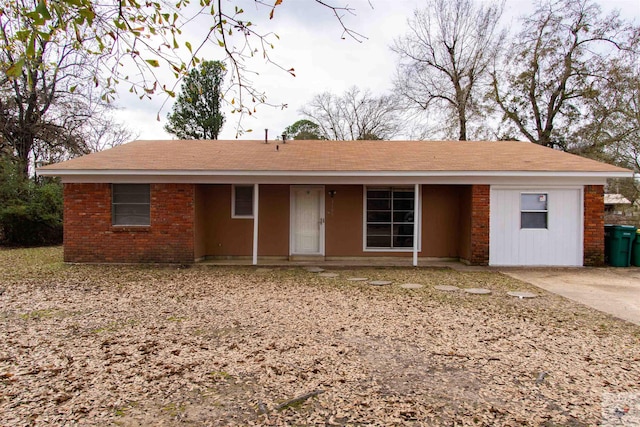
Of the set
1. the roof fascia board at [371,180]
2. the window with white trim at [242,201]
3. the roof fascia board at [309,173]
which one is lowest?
the window with white trim at [242,201]

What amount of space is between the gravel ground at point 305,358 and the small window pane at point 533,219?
342 cm

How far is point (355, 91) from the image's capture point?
101ft

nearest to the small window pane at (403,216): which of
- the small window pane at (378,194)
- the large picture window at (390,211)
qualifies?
the large picture window at (390,211)

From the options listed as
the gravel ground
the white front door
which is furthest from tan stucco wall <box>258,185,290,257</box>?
the gravel ground

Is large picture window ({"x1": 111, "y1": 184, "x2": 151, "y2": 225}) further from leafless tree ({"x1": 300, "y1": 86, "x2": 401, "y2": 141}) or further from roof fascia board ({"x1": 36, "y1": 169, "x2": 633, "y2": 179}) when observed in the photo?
leafless tree ({"x1": 300, "y1": 86, "x2": 401, "y2": 141})

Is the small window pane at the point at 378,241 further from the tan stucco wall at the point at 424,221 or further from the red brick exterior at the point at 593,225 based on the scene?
the red brick exterior at the point at 593,225

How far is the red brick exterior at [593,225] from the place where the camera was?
9672mm

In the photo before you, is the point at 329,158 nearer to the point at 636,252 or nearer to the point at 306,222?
the point at 306,222

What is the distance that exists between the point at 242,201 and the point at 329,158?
2637 mm

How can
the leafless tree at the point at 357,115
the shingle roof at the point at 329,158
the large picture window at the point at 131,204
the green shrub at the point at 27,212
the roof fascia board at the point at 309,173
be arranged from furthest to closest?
the leafless tree at the point at 357,115 → the green shrub at the point at 27,212 → the large picture window at the point at 131,204 → the shingle roof at the point at 329,158 → the roof fascia board at the point at 309,173

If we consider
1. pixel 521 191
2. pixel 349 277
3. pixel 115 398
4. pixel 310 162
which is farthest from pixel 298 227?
pixel 115 398

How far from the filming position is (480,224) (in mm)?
9844

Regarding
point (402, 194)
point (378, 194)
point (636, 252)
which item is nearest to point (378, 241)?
point (378, 194)

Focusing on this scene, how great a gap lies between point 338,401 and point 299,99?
2946cm
